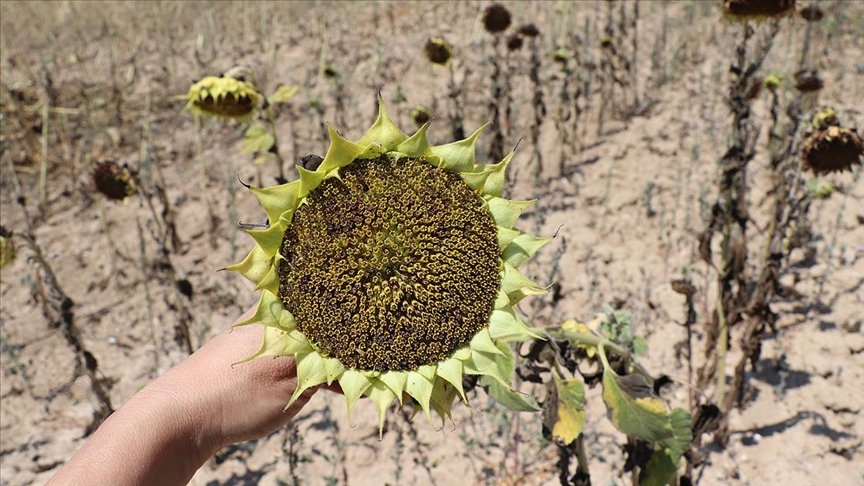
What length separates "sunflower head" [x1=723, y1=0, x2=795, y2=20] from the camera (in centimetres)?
318

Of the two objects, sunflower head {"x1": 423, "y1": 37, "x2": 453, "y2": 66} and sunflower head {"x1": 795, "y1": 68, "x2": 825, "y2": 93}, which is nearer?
sunflower head {"x1": 795, "y1": 68, "x2": 825, "y2": 93}

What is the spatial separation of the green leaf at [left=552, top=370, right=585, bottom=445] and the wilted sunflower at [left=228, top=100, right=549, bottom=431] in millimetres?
580

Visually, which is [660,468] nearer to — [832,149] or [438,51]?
[832,149]

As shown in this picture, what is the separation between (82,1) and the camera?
10641 millimetres

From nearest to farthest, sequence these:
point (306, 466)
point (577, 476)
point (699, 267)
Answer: point (577, 476)
point (306, 466)
point (699, 267)

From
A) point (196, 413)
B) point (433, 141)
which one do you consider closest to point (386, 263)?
point (196, 413)

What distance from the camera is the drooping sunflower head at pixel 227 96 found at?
335 centimetres

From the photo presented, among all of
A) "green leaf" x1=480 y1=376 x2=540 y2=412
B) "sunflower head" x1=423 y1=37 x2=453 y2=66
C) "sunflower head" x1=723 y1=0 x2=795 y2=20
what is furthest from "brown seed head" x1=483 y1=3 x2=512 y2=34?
"green leaf" x1=480 y1=376 x2=540 y2=412

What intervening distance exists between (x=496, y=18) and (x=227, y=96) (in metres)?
3.23

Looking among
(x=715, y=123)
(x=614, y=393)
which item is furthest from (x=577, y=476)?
(x=715, y=123)

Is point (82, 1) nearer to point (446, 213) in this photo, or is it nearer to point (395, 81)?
point (395, 81)

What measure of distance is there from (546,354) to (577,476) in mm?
644

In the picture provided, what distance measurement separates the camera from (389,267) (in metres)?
1.29

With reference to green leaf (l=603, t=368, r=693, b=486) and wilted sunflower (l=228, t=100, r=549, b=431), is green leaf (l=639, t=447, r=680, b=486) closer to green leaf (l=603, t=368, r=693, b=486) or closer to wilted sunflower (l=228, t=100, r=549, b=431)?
green leaf (l=603, t=368, r=693, b=486)
